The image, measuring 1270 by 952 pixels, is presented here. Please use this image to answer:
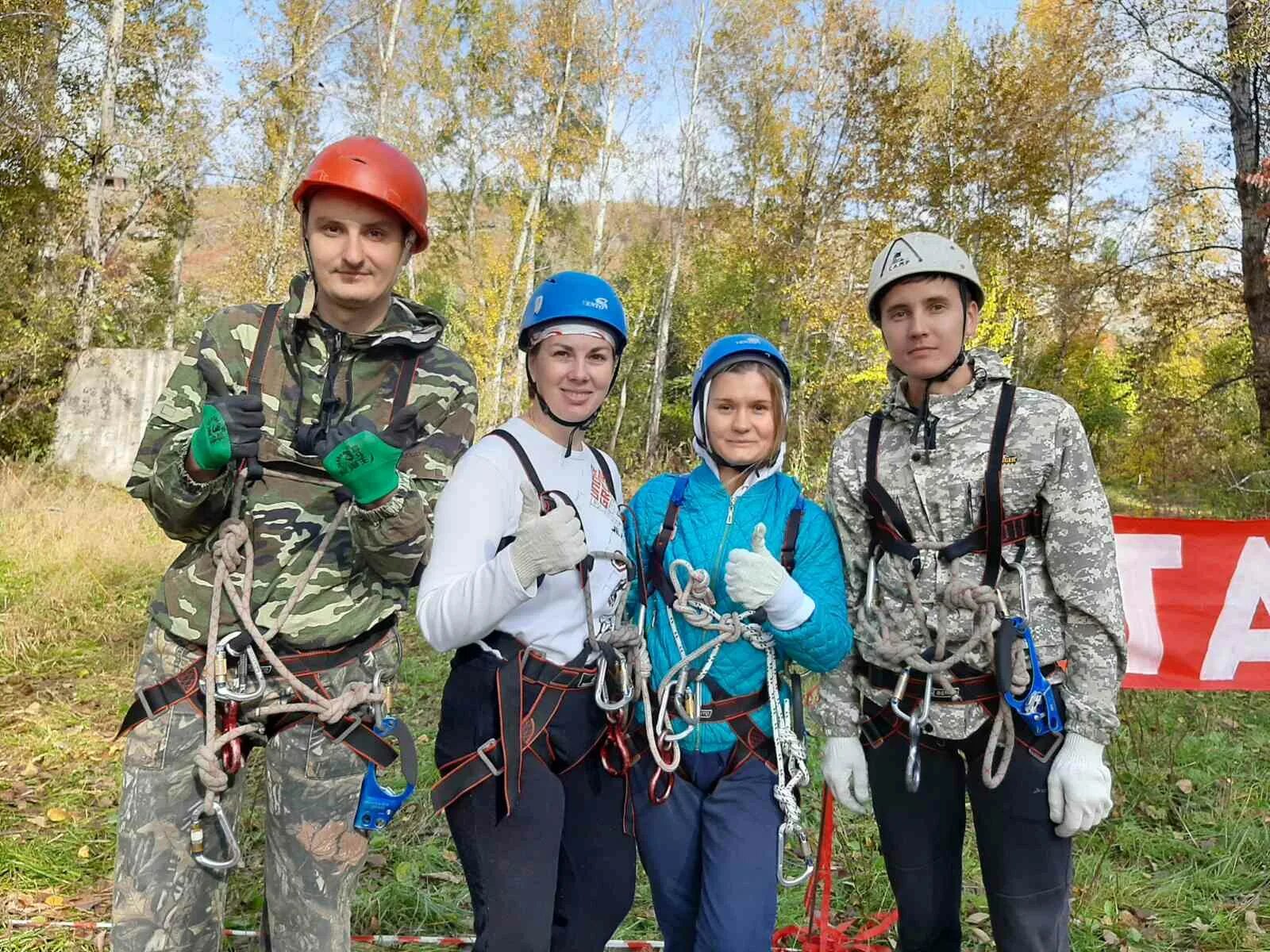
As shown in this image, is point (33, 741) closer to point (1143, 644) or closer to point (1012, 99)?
point (1143, 644)

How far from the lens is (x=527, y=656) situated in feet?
7.88

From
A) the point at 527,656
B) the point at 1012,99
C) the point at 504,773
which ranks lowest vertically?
the point at 504,773

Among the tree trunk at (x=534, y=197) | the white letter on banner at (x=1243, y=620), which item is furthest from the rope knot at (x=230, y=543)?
the tree trunk at (x=534, y=197)

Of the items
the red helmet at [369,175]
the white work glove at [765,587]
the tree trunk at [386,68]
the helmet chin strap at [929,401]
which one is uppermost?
the tree trunk at [386,68]

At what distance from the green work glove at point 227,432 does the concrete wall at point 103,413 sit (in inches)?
573

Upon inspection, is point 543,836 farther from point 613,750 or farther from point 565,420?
point 565,420

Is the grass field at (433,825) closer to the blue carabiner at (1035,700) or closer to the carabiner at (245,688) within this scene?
the blue carabiner at (1035,700)

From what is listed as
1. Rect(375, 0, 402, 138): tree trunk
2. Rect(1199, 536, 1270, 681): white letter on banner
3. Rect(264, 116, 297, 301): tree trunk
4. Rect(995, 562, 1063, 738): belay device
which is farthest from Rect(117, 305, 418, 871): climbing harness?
Rect(375, 0, 402, 138): tree trunk

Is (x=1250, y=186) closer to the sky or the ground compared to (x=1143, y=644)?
closer to the sky

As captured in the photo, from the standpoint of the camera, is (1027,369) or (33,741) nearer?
(33,741)

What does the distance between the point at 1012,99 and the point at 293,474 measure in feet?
68.2

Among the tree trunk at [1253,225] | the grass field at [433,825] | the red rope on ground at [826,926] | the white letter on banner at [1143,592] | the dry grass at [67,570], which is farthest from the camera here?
the tree trunk at [1253,225]

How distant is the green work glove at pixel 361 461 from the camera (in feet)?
6.88

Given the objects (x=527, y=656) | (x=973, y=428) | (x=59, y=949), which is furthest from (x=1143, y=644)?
(x=59, y=949)
